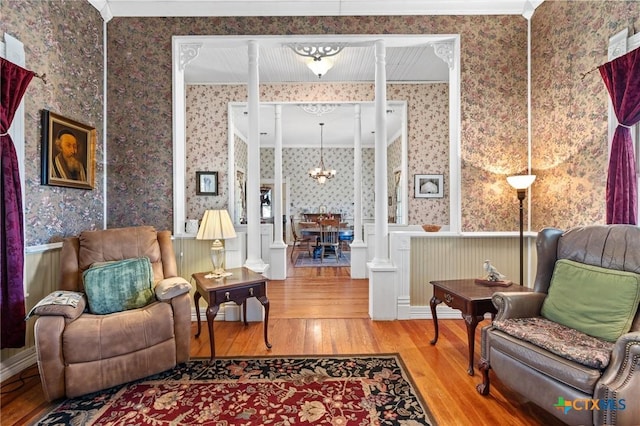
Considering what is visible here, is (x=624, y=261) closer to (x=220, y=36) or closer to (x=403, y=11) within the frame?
(x=403, y=11)

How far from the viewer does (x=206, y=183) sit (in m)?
5.14

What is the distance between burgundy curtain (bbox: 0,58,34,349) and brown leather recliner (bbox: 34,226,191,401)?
10.4 inches

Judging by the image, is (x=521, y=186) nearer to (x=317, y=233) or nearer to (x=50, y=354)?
(x=50, y=354)

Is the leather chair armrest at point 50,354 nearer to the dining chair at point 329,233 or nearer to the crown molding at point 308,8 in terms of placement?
the crown molding at point 308,8

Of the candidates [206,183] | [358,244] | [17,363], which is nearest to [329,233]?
[358,244]

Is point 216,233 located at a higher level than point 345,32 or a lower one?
lower

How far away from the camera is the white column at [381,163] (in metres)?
3.38

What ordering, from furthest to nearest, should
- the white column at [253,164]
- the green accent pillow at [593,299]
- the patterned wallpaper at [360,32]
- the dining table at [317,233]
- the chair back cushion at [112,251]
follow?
the dining table at [317,233] → the white column at [253,164] → the patterned wallpaper at [360,32] → the chair back cushion at [112,251] → the green accent pillow at [593,299]

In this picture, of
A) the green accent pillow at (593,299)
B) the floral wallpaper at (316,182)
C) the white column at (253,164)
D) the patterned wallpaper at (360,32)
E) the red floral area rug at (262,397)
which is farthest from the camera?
the floral wallpaper at (316,182)

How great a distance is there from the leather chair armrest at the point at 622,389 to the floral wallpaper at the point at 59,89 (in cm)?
379

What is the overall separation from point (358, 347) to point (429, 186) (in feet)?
11.1

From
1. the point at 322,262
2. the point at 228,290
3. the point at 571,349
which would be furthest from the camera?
the point at 322,262

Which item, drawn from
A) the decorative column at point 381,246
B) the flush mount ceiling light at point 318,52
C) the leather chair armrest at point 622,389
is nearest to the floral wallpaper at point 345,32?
the flush mount ceiling light at point 318,52

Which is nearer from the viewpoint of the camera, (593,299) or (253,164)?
(593,299)
